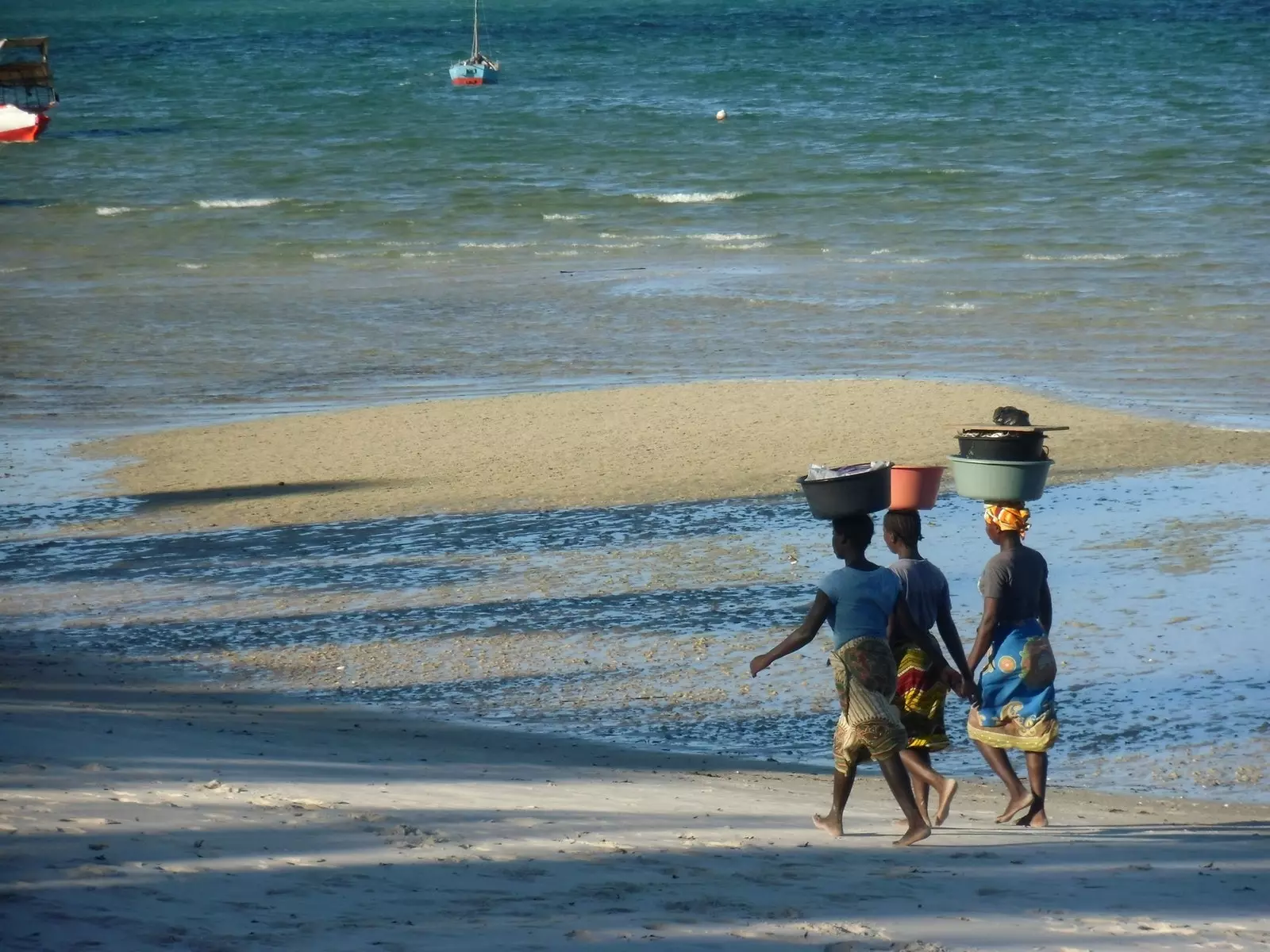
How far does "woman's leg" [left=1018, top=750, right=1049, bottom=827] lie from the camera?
5742 mm

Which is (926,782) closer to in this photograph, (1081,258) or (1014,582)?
(1014,582)

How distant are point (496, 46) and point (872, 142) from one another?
54.2 metres

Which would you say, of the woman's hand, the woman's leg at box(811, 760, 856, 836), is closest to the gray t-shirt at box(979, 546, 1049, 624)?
the woman's hand

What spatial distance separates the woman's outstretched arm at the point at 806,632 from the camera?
17.4 feet

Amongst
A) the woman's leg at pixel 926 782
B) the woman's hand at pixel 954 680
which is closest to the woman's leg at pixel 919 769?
the woman's leg at pixel 926 782

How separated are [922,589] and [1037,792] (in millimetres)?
824

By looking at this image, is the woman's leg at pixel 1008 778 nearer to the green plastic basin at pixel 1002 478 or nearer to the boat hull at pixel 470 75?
the green plastic basin at pixel 1002 478

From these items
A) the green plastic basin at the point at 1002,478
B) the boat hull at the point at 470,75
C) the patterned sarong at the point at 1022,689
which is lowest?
the patterned sarong at the point at 1022,689

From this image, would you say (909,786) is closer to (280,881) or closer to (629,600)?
(280,881)

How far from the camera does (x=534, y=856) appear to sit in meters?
5.10

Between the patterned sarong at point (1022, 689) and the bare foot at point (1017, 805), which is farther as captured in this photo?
the bare foot at point (1017, 805)

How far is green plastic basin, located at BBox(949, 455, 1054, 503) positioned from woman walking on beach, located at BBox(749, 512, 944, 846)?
0.52m

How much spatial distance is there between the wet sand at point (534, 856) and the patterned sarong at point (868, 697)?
335mm

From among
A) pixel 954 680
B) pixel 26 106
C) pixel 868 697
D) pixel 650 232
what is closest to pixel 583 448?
pixel 954 680
